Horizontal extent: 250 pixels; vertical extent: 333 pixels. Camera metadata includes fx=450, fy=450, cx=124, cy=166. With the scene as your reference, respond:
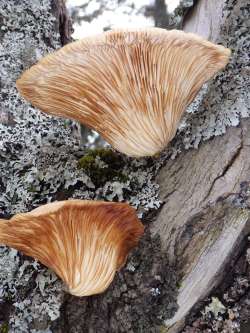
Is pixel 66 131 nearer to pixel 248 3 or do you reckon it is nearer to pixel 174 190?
pixel 174 190

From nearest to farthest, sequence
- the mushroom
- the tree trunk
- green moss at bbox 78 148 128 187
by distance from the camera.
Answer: the mushroom < the tree trunk < green moss at bbox 78 148 128 187

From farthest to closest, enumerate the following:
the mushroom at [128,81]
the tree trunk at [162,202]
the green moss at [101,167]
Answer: the green moss at [101,167] → the tree trunk at [162,202] → the mushroom at [128,81]

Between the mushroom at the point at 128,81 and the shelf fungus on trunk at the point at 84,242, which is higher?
the mushroom at the point at 128,81

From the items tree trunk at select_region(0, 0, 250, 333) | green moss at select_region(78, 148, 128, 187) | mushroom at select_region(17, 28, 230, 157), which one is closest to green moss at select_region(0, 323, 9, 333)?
tree trunk at select_region(0, 0, 250, 333)

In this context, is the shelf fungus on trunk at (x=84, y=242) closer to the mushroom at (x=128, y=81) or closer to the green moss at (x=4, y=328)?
the green moss at (x=4, y=328)

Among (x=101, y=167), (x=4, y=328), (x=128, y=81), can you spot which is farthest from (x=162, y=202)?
(x=4, y=328)

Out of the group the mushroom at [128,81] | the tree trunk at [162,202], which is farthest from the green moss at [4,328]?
the mushroom at [128,81]

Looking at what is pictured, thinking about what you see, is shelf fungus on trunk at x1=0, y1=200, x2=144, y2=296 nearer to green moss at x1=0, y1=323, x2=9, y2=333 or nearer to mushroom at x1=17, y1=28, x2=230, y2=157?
green moss at x1=0, y1=323, x2=9, y2=333

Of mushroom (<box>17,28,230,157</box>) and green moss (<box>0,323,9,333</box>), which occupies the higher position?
mushroom (<box>17,28,230,157</box>)
